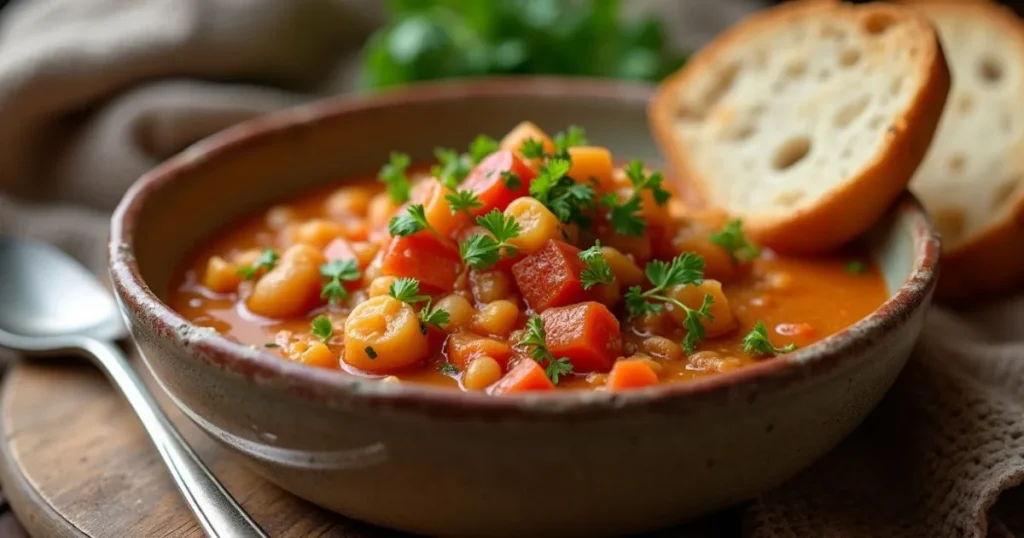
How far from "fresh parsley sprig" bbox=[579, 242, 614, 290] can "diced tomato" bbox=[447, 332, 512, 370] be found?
222 millimetres

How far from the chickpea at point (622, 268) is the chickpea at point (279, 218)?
115cm

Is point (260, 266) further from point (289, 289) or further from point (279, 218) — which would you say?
point (279, 218)

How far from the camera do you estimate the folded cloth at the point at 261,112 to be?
225 cm

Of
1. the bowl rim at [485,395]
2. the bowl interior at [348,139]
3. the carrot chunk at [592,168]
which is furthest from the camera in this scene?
the bowl interior at [348,139]

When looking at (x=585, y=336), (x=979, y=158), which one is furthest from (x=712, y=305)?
(x=979, y=158)

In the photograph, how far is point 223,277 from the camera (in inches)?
104

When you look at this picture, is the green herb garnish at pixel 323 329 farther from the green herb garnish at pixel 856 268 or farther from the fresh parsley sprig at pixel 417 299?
the green herb garnish at pixel 856 268

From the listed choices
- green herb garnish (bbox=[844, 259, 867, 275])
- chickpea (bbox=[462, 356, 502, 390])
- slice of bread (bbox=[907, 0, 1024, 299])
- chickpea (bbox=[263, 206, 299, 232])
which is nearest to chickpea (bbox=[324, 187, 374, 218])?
chickpea (bbox=[263, 206, 299, 232])

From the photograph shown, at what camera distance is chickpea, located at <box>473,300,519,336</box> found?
224 cm

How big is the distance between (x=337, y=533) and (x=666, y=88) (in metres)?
1.91

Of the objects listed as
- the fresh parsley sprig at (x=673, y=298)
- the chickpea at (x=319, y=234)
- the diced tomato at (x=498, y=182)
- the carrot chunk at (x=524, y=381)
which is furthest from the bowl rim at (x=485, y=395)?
the diced tomato at (x=498, y=182)

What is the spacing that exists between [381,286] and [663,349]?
65cm

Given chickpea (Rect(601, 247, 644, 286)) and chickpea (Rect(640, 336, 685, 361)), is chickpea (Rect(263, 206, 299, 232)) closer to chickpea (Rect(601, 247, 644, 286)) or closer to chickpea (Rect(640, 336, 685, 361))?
chickpea (Rect(601, 247, 644, 286))

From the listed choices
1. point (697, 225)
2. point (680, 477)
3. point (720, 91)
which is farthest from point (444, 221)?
point (720, 91)
